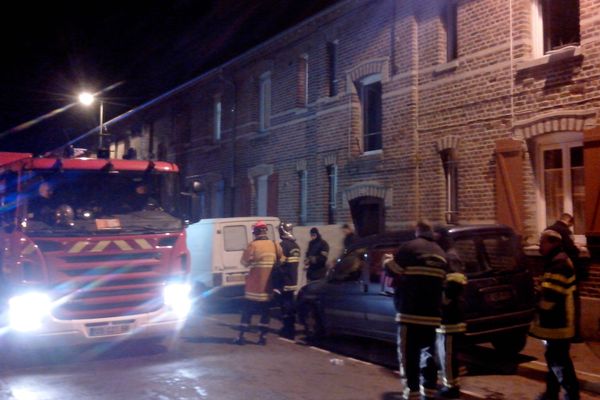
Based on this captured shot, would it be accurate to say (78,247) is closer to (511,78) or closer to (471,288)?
(471,288)

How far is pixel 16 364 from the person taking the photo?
8180mm

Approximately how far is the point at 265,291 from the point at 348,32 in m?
7.95

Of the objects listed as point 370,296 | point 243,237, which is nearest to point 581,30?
point 370,296

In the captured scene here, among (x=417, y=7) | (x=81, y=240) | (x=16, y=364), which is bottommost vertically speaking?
(x=16, y=364)

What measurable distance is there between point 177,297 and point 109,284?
0.93 m

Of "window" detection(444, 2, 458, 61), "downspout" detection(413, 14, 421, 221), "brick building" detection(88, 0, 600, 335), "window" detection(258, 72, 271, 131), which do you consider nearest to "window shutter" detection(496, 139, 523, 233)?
"brick building" detection(88, 0, 600, 335)

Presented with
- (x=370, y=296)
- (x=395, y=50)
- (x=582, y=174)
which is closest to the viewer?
(x=370, y=296)

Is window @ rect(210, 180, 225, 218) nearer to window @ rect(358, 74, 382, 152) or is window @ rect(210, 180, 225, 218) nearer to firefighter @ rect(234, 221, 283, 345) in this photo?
window @ rect(358, 74, 382, 152)

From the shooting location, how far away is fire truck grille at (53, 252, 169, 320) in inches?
307

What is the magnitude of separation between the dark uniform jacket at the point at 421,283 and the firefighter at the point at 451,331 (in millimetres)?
438

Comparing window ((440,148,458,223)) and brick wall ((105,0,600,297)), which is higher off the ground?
brick wall ((105,0,600,297))

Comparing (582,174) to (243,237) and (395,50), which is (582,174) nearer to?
(395,50)

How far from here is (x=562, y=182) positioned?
10.4 meters

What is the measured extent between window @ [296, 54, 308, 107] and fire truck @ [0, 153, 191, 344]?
849 cm
